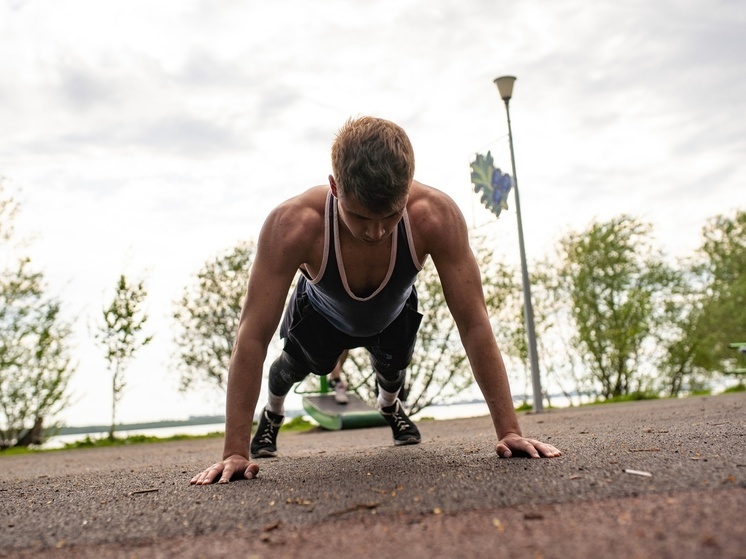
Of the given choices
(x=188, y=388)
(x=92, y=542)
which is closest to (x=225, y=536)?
(x=92, y=542)

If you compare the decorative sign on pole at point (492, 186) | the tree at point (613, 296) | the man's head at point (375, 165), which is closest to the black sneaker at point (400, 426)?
the man's head at point (375, 165)

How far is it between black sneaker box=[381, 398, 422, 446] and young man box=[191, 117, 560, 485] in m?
1.10

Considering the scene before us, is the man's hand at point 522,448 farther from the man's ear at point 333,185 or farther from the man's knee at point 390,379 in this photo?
the man's knee at point 390,379

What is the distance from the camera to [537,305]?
14234mm

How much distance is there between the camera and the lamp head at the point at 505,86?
9.59 metres

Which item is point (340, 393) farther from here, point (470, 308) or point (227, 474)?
point (227, 474)

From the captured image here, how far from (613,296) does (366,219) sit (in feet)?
44.6

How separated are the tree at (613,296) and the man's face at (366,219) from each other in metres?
12.7

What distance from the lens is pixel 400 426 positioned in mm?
4234

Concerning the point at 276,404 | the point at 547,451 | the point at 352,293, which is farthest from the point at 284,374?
the point at 547,451

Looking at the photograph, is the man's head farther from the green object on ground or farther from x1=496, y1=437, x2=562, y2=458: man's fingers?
the green object on ground

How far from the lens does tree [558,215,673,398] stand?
14.5 meters

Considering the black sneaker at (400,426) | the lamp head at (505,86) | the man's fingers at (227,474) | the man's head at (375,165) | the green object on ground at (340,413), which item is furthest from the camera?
the lamp head at (505,86)

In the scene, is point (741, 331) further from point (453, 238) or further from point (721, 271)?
point (453, 238)
